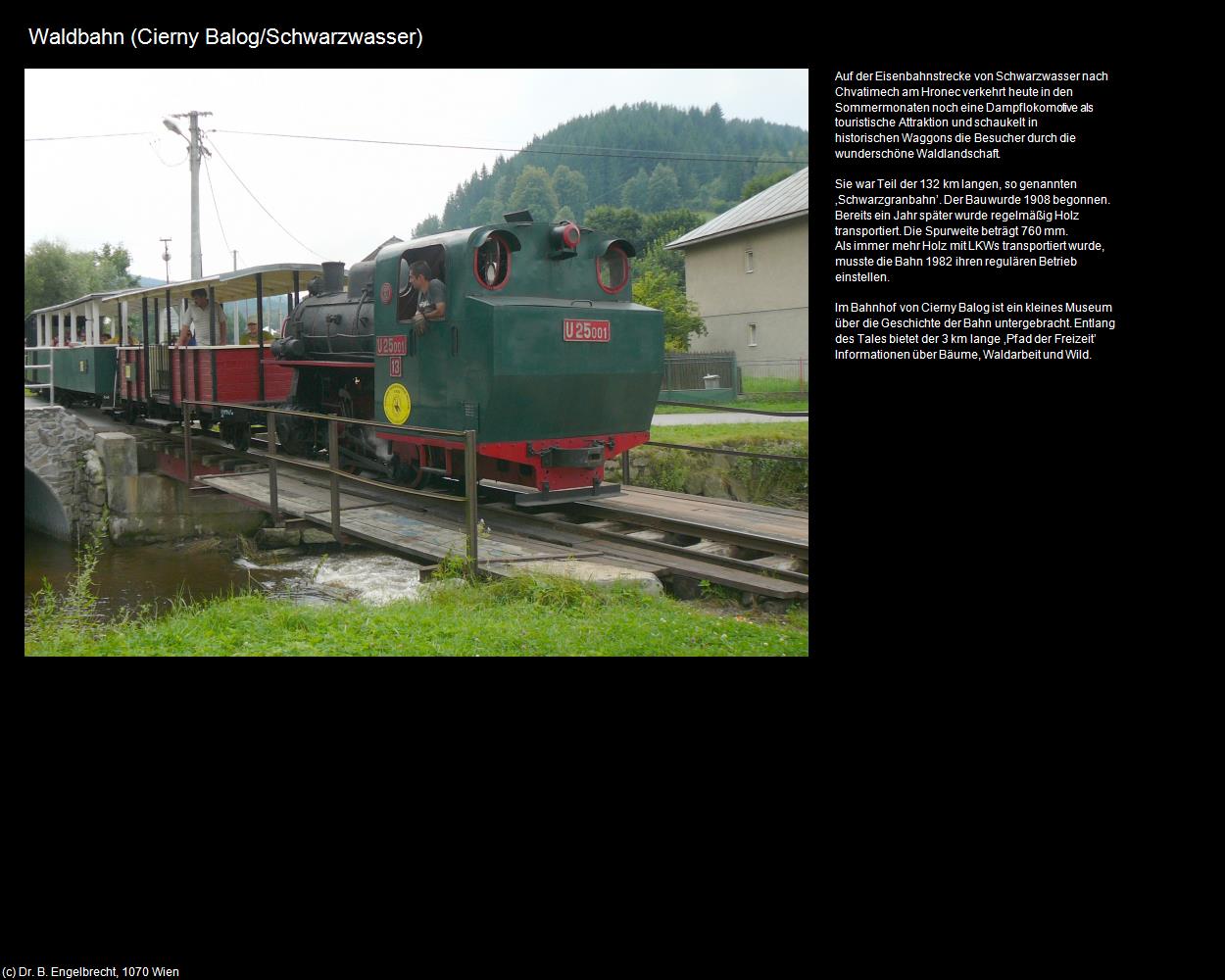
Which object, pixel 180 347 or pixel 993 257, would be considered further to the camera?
pixel 180 347

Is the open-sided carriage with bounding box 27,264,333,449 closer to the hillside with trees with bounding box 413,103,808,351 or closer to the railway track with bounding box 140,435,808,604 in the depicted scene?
the hillside with trees with bounding box 413,103,808,351

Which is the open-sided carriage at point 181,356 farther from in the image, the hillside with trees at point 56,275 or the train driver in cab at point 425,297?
the hillside with trees at point 56,275

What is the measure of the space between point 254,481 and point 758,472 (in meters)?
6.31

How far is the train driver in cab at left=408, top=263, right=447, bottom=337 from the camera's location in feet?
28.9

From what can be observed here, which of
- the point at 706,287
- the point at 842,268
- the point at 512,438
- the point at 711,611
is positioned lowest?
the point at 711,611

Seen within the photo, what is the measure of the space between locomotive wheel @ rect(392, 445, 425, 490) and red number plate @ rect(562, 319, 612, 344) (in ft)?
7.79

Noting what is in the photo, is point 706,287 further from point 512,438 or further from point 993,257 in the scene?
point 993,257

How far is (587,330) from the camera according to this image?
8.91m

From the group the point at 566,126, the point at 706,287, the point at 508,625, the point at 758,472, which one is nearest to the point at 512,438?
the point at 508,625

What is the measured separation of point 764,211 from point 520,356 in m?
14.1

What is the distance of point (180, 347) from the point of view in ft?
49.4

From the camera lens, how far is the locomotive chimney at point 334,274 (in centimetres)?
1289

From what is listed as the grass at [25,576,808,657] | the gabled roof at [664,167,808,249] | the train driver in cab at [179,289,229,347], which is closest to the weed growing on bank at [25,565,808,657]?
the grass at [25,576,808,657]

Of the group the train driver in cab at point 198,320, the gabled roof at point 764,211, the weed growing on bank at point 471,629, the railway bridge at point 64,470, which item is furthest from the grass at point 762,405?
the weed growing on bank at point 471,629
